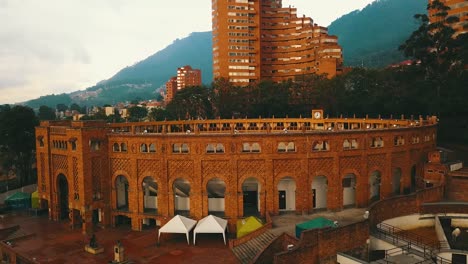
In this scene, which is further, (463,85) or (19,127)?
(19,127)

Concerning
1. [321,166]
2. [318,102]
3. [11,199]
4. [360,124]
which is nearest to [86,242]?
[11,199]

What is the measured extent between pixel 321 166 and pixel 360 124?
2539 centimetres

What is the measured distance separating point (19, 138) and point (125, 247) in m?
49.2

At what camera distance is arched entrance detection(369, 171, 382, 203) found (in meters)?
41.3

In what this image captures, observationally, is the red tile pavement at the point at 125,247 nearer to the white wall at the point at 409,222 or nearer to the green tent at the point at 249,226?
the green tent at the point at 249,226

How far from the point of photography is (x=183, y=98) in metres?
98.8

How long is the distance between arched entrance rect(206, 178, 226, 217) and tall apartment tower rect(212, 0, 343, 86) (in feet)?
297

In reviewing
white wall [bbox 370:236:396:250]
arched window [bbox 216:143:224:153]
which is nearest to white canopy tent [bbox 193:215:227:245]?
arched window [bbox 216:143:224:153]

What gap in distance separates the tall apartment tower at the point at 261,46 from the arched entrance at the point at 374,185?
8357 cm

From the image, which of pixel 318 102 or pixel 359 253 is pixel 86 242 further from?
pixel 318 102

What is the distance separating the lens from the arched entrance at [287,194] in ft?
129

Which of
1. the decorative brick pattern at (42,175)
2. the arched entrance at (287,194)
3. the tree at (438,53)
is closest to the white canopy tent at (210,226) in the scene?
the arched entrance at (287,194)

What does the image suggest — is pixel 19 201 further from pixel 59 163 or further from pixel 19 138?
pixel 19 138

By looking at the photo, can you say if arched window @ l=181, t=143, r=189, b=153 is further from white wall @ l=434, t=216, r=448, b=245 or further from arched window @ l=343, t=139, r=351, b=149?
white wall @ l=434, t=216, r=448, b=245
